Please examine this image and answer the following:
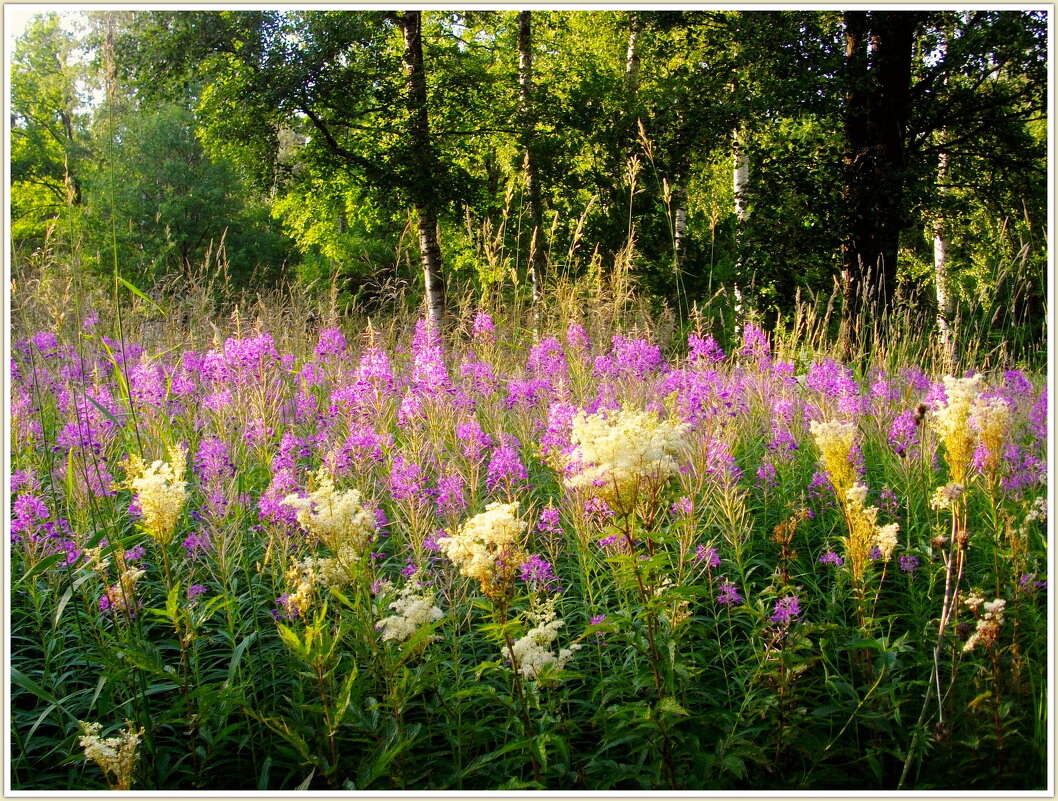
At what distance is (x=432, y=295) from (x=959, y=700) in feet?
30.6

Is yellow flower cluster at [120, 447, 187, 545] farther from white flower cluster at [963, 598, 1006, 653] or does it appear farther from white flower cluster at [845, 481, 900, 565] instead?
white flower cluster at [963, 598, 1006, 653]

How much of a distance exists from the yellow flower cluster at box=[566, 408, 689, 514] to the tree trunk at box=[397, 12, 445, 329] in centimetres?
901

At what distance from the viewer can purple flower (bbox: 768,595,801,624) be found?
7.66ft

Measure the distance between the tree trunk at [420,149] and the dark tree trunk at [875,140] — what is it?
215 inches

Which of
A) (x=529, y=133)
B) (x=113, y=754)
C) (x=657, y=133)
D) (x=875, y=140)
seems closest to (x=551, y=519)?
(x=113, y=754)

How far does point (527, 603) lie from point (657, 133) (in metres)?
8.44

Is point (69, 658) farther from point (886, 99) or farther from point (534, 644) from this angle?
point (886, 99)

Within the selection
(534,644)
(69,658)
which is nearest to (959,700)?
(534,644)

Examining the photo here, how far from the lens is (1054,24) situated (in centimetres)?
291

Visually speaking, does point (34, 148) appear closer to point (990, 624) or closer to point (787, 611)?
point (787, 611)

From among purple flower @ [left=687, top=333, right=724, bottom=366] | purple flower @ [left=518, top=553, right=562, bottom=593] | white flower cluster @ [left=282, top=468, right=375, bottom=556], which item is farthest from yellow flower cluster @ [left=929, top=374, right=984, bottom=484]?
purple flower @ [left=687, top=333, right=724, bottom=366]

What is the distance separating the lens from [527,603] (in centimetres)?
295

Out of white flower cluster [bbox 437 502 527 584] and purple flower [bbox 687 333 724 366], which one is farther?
purple flower [bbox 687 333 724 366]

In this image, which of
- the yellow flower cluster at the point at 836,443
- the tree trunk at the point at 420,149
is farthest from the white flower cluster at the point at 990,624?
the tree trunk at the point at 420,149
